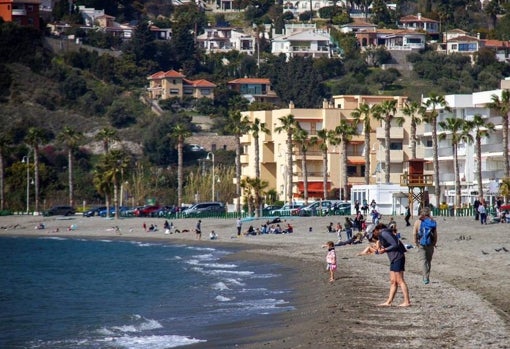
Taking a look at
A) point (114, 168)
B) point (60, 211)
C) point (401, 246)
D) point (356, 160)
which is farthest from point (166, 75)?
point (401, 246)

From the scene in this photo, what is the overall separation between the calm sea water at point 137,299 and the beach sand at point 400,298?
1103 mm

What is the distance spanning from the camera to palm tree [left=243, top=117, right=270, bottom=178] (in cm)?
10294

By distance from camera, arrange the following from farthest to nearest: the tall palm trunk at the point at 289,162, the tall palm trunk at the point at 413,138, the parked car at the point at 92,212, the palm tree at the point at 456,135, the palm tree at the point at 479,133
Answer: the parked car at the point at 92,212, the tall palm trunk at the point at 289,162, the tall palm trunk at the point at 413,138, the palm tree at the point at 456,135, the palm tree at the point at 479,133

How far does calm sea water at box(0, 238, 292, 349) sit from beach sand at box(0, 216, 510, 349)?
1.10m

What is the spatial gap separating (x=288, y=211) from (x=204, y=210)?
457 inches

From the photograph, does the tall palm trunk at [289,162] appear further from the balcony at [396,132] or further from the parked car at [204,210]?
the balcony at [396,132]

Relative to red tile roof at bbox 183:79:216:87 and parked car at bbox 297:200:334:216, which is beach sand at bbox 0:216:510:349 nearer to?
parked car at bbox 297:200:334:216

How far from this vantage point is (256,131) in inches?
4139

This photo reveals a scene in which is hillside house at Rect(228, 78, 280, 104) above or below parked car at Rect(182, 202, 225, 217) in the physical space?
above

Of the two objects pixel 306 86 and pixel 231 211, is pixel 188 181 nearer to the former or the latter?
pixel 231 211

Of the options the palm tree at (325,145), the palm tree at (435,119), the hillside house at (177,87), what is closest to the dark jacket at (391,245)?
the palm tree at (435,119)

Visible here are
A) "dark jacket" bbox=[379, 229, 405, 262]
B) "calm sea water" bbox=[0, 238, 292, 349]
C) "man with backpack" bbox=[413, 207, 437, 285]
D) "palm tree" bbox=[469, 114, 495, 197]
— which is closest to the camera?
"dark jacket" bbox=[379, 229, 405, 262]

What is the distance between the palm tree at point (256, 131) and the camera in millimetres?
102938

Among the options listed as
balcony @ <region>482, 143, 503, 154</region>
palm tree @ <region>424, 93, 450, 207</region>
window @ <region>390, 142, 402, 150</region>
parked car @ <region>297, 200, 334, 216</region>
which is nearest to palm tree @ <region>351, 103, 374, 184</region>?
window @ <region>390, 142, 402, 150</region>
